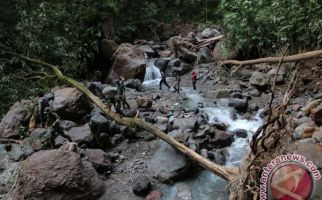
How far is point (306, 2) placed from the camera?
13.1 m

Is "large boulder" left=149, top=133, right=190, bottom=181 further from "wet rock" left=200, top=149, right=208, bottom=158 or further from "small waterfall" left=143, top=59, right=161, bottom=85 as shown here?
"small waterfall" left=143, top=59, right=161, bottom=85

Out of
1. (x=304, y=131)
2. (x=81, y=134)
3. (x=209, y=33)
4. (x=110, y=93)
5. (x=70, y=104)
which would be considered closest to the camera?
(x=304, y=131)

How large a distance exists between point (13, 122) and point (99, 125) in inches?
118

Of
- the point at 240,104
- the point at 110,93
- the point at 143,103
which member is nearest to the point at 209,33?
the point at 240,104

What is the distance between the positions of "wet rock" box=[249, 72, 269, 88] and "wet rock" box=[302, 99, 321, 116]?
2.78m

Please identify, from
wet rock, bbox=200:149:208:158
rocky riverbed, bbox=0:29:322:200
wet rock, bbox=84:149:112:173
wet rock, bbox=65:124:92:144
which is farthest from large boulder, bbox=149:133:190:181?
wet rock, bbox=65:124:92:144

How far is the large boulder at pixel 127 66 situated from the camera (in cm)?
1697

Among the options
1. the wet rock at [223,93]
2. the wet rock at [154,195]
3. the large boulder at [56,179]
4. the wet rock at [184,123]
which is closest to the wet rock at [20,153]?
the large boulder at [56,179]

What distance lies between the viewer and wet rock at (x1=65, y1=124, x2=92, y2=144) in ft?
34.9

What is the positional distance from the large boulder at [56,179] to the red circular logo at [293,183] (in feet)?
14.2

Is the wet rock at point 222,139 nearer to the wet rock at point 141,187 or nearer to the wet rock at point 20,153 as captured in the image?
the wet rock at point 141,187

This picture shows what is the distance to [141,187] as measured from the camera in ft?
29.3

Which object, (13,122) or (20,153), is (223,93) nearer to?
(13,122)

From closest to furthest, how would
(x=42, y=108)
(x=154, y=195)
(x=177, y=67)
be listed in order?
(x=154, y=195) < (x=42, y=108) < (x=177, y=67)
